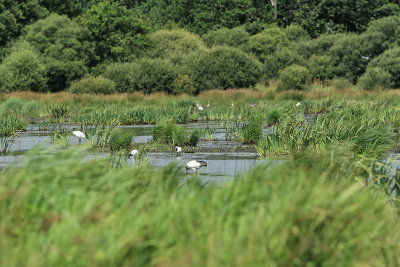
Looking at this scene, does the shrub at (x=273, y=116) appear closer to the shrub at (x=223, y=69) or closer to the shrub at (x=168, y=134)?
the shrub at (x=168, y=134)

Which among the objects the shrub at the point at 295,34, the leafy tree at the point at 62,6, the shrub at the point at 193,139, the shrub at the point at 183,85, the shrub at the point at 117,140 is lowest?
the shrub at the point at 183,85

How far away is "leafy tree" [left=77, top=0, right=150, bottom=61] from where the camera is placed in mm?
44312

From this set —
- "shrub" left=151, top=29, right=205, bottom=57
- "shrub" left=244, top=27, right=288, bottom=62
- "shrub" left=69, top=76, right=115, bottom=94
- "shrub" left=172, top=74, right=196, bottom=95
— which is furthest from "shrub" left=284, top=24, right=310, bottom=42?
"shrub" left=69, top=76, right=115, bottom=94

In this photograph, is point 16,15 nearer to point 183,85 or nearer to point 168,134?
Result: point 183,85

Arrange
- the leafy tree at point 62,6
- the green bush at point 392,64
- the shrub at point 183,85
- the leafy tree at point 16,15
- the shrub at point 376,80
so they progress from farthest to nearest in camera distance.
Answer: the leafy tree at point 62,6 → the leafy tree at point 16,15 → the green bush at point 392,64 → the shrub at point 376,80 → the shrub at point 183,85

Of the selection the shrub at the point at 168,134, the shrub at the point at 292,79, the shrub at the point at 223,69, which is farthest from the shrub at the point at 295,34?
the shrub at the point at 168,134

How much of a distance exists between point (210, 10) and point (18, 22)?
18.0 m

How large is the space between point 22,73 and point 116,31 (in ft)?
32.2

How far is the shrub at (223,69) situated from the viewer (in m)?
38.3

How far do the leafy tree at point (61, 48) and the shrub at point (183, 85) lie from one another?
8.91 m

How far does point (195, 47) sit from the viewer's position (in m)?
48.2

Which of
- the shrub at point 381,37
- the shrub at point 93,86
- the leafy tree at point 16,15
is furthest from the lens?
the leafy tree at point 16,15

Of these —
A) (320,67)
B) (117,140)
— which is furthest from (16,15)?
(117,140)

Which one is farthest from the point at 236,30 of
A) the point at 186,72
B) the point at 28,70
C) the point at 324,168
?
the point at 324,168
